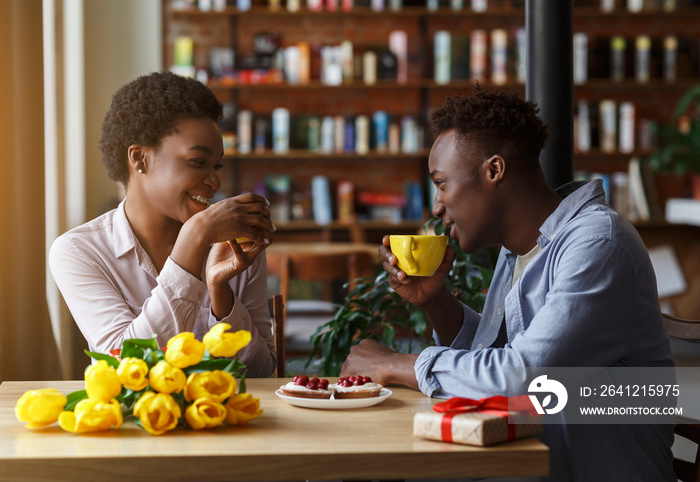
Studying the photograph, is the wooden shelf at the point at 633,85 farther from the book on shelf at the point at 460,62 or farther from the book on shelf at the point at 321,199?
the book on shelf at the point at 321,199

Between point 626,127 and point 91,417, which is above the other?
point 626,127

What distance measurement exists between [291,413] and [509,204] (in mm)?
625

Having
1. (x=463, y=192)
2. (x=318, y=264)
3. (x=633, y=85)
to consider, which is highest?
(x=633, y=85)

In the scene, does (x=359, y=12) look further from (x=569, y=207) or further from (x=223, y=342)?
(x=223, y=342)

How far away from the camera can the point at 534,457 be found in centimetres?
91

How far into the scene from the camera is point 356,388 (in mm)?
1178

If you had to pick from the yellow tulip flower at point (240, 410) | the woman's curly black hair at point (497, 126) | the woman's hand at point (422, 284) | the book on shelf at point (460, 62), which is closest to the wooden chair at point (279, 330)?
the woman's hand at point (422, 284)

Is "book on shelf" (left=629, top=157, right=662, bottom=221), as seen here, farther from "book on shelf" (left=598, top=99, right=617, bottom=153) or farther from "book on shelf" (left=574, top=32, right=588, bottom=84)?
"book on shelf" (left=574, top=32, right=588, bottom=84)

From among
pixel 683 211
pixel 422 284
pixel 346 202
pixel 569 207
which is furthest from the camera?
pixel 346 202

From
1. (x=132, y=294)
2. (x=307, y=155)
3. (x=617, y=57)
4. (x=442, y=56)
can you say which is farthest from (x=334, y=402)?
(x=617, y=57)

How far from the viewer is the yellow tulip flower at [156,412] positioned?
0.96m

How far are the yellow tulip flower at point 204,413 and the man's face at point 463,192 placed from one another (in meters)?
0.67

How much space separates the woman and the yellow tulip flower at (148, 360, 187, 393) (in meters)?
0.37

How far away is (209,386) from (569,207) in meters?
0.77
